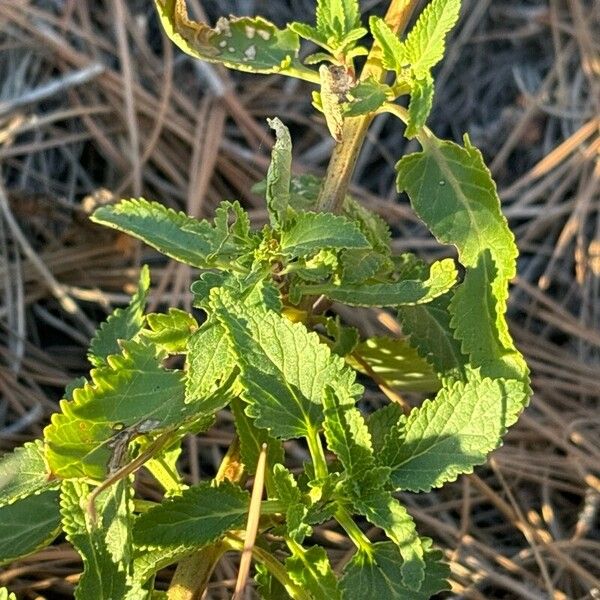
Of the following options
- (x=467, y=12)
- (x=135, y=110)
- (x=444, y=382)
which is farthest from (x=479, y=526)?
(x=467, y=12)

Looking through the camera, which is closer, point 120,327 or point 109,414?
point 109,414

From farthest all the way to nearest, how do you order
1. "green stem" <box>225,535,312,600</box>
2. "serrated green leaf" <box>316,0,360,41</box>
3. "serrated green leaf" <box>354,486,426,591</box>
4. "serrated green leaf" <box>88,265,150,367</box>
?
1. "serrated green leaf" <box>88,265,150,367</box>
2. "serrated green leaf" <box>316,0,360,41</box>
3. "green stem" <box>225,535,312,600</box>
4. "serrated green leaf" <box>354,486,426,591</box>

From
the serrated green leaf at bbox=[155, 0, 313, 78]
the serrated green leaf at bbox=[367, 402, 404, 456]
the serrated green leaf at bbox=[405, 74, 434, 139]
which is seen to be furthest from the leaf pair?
the serrated green leaf at bbox=[367, 402, 404, 456]

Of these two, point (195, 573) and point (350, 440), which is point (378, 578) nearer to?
point (350, 440)

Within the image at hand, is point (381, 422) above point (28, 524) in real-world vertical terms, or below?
above

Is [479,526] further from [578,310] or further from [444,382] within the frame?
[444,382]

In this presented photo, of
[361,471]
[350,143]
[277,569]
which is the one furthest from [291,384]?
[350,143]

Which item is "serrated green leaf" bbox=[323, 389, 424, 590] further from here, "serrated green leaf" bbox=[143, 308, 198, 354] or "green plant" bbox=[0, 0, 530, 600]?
"serrated green leaf" bbox=[143, 308, 198, 354]
